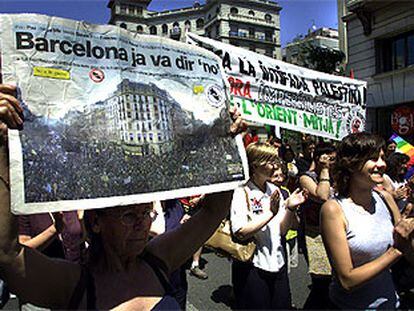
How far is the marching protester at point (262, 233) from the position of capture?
9.73 feet

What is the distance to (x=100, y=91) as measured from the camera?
1429mm

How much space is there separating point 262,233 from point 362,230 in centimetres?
92

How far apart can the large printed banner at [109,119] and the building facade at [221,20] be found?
67242 mm

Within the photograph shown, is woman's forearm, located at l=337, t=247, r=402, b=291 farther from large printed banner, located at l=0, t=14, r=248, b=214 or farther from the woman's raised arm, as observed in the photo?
the woman's raised arm

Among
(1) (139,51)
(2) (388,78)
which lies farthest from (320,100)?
(2) (388,78)

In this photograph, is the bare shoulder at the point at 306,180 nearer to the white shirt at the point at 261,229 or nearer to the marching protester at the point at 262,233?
the marching protester at the point at 262,233

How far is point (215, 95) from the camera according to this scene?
1.73 m

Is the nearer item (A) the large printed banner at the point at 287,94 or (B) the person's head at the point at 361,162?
(B) the person's head at the point at 361,162

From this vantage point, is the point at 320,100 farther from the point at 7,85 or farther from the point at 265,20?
the point at 265,20

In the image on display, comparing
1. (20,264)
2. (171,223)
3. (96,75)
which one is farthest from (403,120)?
(20,264)

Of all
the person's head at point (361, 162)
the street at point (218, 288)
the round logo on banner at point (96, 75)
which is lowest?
the street at point (218, 288)

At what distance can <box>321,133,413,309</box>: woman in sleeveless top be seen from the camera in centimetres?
216

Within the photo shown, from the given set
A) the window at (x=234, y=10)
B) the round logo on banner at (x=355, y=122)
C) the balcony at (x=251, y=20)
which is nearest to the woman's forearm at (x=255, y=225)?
the round logo on banner at (x=355, y=122)

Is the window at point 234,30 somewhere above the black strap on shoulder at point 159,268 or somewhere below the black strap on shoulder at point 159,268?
above
